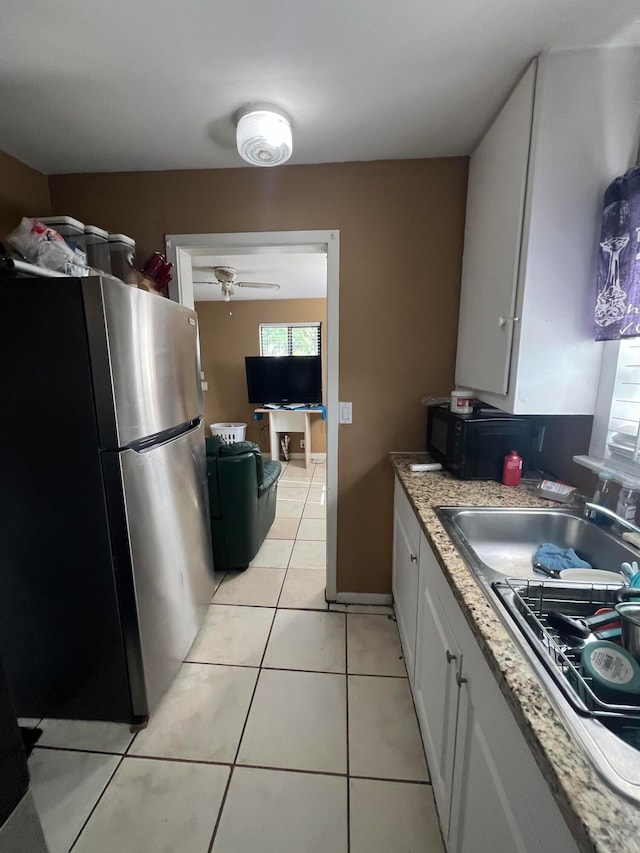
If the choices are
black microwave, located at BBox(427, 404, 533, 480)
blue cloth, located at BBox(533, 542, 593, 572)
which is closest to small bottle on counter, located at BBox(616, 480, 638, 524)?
blue cloth, located at BBox(533, 542, 593, 572)

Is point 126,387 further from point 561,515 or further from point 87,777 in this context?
point 561,515

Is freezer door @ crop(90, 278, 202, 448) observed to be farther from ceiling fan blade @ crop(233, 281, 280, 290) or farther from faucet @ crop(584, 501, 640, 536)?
ceiling fan blade @ crop(233, 281, 280, 290)

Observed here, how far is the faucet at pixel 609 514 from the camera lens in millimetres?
963

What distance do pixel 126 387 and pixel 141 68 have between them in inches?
41.8

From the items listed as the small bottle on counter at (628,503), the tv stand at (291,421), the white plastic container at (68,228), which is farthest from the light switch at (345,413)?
the tv stand at (291,421)

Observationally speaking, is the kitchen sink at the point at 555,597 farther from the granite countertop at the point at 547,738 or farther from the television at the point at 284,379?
the television at the point at 284,379

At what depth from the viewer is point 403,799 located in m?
1.14

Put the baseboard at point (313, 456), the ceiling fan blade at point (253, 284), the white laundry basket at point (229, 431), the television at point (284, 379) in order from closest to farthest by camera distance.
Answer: the ceiling fan blade at point (253, 284) → the television at point (284, 379) → the white laundry basket at point (229, 431) → the baseboard at point (313, 456)

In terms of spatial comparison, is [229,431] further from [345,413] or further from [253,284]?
[345,413]

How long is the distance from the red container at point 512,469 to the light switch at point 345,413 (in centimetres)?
79

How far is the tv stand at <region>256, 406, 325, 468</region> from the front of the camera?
14.8 ft

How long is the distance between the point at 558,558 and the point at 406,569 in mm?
640

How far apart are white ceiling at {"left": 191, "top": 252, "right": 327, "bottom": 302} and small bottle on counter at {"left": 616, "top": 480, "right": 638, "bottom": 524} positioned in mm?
2293

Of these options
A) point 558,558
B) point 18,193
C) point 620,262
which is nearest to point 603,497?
point 558,558
